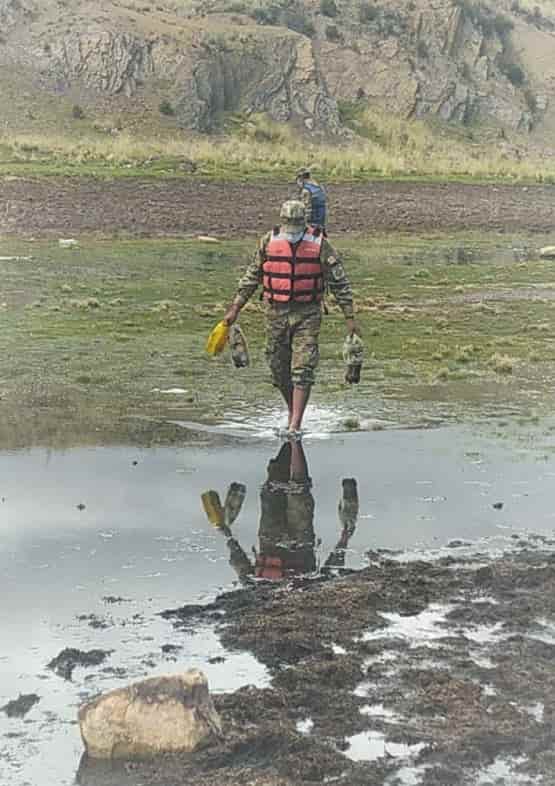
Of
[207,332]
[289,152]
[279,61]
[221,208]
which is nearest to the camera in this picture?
[207,332]

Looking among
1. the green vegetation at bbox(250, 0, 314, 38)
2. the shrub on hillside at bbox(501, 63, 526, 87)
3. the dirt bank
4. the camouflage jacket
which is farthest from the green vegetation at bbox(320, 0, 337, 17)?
the dirt bank

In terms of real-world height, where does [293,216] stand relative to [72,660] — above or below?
above

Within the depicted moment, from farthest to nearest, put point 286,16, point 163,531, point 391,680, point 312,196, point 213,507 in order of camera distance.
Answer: point 286,16 → point 312,196 → point 213,507 → point 163,531 → point 391,680

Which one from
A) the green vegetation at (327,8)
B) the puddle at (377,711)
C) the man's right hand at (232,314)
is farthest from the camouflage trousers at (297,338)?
the green vegetation at (327,8)

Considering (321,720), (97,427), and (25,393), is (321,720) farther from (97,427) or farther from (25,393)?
(25,393)

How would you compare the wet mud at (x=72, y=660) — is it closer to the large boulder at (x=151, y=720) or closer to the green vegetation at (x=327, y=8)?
the large boulder at (x=151, y=720)

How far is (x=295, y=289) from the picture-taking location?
39.3 feet

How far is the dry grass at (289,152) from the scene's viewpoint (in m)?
47.6

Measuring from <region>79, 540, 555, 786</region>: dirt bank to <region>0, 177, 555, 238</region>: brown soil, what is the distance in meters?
25.5

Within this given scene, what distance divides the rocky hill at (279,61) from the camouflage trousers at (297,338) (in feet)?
139

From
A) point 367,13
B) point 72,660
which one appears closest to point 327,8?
point 367,13

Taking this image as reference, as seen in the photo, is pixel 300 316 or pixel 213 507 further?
pixel 300 316

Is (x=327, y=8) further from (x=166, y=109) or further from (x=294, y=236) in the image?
(x=294, y=236)

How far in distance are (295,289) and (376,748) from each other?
6.25 meters
